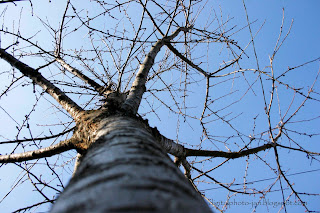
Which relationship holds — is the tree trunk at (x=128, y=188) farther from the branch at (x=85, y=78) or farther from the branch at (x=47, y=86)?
the branch at (x=85, y=78)

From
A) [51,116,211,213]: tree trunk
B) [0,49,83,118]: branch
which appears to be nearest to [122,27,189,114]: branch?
[0,49,83,118]: branch

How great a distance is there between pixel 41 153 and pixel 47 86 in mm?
689

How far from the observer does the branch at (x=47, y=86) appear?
1.92m

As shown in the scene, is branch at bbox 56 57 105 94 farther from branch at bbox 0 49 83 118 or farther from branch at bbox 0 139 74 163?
branch at bbox 0 139 74 163

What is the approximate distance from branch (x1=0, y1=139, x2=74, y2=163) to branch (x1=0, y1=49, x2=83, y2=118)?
299 millimetres

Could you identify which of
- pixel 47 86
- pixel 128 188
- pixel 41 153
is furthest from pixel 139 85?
pixel 128 188

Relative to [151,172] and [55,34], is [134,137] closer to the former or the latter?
→ [151,172]

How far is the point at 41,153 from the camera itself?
66.4 inches

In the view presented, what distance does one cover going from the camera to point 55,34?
2936 mm

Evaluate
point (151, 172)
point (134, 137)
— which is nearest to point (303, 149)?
point (134, 137)

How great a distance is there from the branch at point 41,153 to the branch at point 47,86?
0.30 m

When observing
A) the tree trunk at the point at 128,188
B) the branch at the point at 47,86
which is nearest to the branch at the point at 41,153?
the branch at the point at 47,86

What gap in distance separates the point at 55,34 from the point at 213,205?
2883 millimetres

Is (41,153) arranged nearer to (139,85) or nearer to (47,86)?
(47,86)
